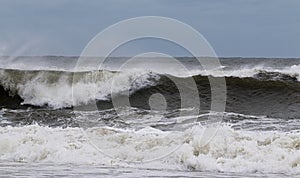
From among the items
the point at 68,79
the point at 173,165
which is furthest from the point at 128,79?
the point at 173,165

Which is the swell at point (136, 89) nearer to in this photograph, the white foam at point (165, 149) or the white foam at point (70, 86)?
the white foam at point (70, 86)

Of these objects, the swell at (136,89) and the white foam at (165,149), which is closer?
the white foam at (165,149)

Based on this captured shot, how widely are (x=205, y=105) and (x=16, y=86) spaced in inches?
318

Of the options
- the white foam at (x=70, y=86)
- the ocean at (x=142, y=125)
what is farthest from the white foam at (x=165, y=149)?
the white foam at (x=70, y=86)

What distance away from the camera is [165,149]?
10719 mm

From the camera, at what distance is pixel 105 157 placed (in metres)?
10.3

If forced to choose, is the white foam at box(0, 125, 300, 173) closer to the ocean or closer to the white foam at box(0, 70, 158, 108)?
the ocean

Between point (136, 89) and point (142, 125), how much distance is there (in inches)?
241

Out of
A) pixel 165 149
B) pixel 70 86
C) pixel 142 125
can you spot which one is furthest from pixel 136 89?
pixel 165 149

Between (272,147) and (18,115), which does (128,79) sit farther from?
(272,147)

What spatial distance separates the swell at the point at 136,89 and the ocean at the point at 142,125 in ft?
0.12

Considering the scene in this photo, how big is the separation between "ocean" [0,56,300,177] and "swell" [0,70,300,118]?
0.12 ft

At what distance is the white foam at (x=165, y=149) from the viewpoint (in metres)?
9.48

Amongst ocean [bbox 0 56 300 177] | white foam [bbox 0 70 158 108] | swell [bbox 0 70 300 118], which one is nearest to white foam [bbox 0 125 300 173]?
ocean [bbox 0 56 300 177]
